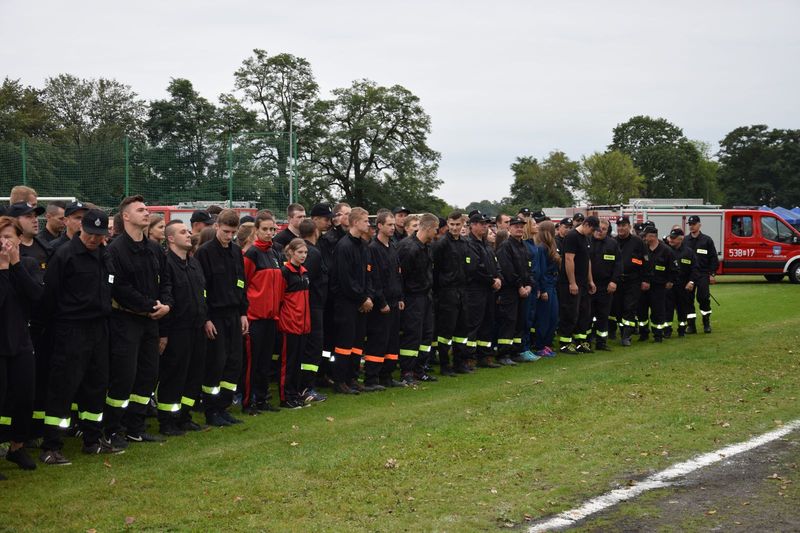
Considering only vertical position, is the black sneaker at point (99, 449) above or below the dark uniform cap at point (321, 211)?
below

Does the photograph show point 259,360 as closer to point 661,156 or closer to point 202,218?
point 202,218

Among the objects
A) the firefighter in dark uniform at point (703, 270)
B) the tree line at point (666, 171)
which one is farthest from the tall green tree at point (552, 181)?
the firefighter in dark uniform at point (703, 270)

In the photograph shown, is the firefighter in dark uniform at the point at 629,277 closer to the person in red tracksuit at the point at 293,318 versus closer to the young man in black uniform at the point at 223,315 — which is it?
the person in red tracksuit at the point at 293,318

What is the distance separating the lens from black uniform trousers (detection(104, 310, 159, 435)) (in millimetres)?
8188

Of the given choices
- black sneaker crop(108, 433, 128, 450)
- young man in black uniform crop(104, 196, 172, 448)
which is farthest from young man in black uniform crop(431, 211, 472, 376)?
black sneaker crop(108, 433, 128, 450)

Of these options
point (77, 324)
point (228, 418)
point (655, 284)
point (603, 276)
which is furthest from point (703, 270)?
point (77, 324)

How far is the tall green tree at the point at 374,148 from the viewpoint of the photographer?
62469mm

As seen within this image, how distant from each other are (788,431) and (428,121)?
59494 mm

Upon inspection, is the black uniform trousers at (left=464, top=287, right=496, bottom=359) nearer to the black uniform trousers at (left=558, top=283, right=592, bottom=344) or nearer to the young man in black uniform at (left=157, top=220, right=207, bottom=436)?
the black uniform trousers at (left=558, top=283, right=592, bottom=344)

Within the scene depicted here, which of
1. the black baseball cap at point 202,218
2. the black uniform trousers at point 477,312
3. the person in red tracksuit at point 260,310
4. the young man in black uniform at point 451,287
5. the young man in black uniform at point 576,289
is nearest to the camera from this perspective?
the person in red tracksuit at point 260,310

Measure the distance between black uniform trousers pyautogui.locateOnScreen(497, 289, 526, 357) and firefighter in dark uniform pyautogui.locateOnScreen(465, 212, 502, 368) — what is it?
32 cm

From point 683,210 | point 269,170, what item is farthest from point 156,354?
point 683,210

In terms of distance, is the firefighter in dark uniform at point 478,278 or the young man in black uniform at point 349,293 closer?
the young man in black uniform at point 349,293

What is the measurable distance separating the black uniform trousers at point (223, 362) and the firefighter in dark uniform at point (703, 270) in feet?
36.6
